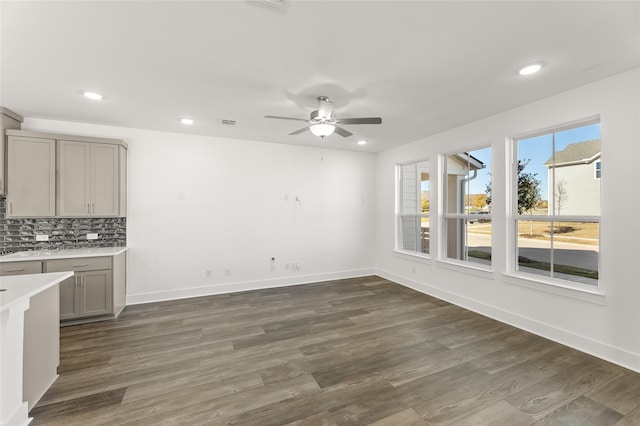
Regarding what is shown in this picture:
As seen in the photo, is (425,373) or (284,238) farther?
(284,238)

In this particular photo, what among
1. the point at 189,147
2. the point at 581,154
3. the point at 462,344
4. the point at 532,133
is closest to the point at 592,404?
the point at 462,344

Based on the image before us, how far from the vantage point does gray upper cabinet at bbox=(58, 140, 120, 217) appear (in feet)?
12.1

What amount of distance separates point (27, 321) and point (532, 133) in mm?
5185

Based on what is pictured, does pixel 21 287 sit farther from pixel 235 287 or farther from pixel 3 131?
pixel 235 287

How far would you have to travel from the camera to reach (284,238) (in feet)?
17.3

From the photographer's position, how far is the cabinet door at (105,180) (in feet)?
12.6

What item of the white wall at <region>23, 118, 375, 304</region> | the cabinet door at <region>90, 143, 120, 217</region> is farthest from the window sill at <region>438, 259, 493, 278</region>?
the cabinet door at <region>90, 143, 120, 217</region>

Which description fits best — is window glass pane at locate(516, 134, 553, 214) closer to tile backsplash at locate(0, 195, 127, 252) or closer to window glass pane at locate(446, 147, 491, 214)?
window glass pane at locate(446, 147, 491, 214)

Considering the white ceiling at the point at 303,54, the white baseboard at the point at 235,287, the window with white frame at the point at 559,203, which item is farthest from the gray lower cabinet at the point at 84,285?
the window with white frame at the point at 559,203

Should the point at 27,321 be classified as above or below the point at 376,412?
above

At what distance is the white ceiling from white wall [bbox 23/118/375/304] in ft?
3.65

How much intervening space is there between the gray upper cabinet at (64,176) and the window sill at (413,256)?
4806 millimetres

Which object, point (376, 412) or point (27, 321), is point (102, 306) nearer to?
point (27, 321)

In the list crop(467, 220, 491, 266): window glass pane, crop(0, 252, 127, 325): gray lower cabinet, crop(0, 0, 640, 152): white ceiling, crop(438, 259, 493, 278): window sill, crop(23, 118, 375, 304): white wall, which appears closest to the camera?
crop(0, 0, 640, 152): white ceiling
